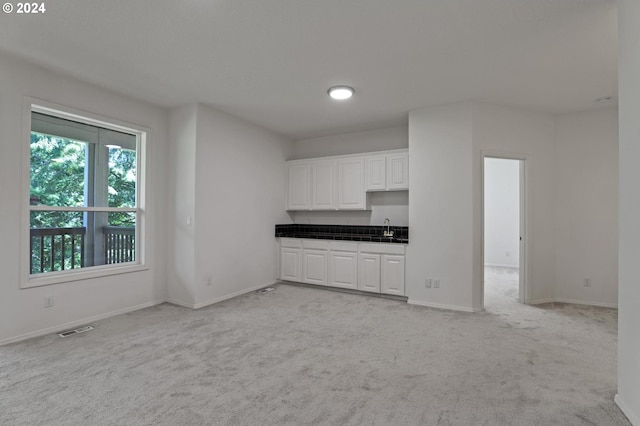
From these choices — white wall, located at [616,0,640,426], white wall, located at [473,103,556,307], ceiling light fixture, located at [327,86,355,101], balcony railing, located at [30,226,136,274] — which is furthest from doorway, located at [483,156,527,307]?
balcony railing, located at [30,226,136,274]

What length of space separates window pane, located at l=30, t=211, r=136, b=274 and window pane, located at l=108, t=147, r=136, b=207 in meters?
0.17

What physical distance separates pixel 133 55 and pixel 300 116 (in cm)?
228

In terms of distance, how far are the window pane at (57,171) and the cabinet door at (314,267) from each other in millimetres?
3143

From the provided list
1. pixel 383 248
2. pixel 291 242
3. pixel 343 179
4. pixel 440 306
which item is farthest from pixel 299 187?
pixel 440 306

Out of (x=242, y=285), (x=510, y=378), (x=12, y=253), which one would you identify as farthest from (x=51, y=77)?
(x=510, y=378)

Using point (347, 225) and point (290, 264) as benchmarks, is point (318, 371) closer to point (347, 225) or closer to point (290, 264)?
point (290, 264)

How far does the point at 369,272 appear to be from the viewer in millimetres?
4793

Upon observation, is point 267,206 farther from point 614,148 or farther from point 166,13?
point 614,148

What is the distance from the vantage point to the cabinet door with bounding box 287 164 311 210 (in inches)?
224

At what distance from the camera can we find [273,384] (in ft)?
7.44

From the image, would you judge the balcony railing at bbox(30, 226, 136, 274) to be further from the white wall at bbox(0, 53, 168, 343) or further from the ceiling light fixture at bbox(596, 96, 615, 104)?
the ceiling light fixture at bbox(596, 96, 615, 104)

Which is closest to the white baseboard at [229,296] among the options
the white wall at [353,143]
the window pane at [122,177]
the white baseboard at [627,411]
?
the window pane at [122,177]

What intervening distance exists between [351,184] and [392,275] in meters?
1.59

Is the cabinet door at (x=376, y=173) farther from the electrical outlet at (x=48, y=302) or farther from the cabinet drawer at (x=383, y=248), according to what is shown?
the electrical outlet at (x=48, y=302)
